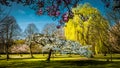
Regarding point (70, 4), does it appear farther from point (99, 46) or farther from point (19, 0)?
point (99, 46)

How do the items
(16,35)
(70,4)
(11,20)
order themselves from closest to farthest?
1. (70,4)
2. (11,20)
3. (16,35)

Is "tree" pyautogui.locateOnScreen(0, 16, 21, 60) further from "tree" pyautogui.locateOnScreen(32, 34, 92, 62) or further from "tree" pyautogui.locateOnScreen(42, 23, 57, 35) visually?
"tree" pyautogui.locateOnScreen(32, 34, 92, 62)

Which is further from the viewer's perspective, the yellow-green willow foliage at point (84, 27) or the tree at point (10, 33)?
the tree at point (10, 33)

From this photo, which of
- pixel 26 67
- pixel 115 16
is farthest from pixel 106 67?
pixel 115 16

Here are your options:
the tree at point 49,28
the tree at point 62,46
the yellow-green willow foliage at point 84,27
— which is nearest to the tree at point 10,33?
the tree at point 49,28

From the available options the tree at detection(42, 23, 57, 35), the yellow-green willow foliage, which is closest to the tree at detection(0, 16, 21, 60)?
the tree at detection(42, 23, 57, 35)

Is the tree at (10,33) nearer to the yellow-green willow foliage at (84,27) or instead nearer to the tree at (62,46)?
the tree at (62,46)

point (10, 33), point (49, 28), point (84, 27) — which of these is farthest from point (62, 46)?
point (49, 28)

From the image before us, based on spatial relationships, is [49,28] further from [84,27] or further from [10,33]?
[84,27]

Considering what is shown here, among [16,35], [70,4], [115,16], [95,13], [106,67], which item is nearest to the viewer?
[70,4]

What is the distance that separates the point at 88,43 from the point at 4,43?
23102 mm

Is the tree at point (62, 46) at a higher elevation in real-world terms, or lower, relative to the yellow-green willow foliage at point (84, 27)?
lower

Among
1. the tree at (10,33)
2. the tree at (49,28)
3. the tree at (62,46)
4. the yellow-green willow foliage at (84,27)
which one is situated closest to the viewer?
the tree at (62,46)

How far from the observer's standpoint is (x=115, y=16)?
2453cm
